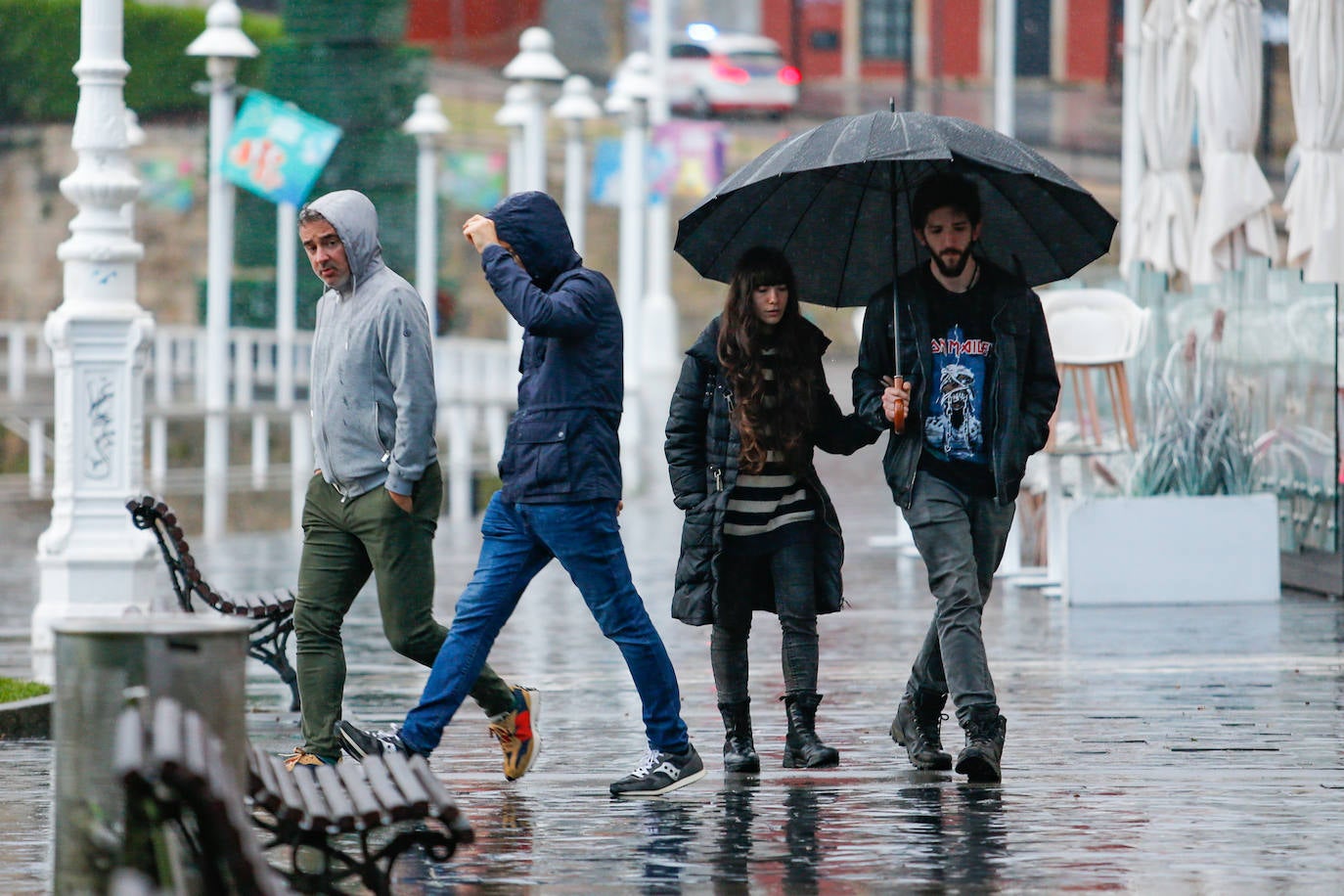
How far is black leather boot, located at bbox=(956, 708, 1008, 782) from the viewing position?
729 centimetres

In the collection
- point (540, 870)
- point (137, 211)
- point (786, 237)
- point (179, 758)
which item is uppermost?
point (137, 211)

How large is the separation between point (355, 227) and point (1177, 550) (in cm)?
634

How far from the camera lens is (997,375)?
7410mm

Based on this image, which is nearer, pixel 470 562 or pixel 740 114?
pixel 470 562

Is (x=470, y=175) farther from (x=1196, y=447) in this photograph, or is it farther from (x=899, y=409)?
(x=899, y=409)

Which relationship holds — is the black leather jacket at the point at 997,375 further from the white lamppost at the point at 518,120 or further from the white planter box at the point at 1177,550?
the white lamppost at the point at 518,120

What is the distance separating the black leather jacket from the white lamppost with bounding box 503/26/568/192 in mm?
15410

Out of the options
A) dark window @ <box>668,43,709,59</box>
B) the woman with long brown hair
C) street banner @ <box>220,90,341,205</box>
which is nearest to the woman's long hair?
the woman with long brown hair

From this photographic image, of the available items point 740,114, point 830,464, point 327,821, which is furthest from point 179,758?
point 740,114

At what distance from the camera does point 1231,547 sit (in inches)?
496

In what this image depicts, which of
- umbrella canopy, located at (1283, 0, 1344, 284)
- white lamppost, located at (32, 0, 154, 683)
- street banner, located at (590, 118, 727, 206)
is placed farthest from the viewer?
street banner, located at (590, 118, 727, 206)

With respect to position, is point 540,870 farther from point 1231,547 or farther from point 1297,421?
point 1297,421

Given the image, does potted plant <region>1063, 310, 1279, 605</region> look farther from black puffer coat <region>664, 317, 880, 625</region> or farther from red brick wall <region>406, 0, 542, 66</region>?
red brick wall <region>406, 0, 542, 66</region>

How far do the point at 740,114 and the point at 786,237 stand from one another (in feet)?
158
